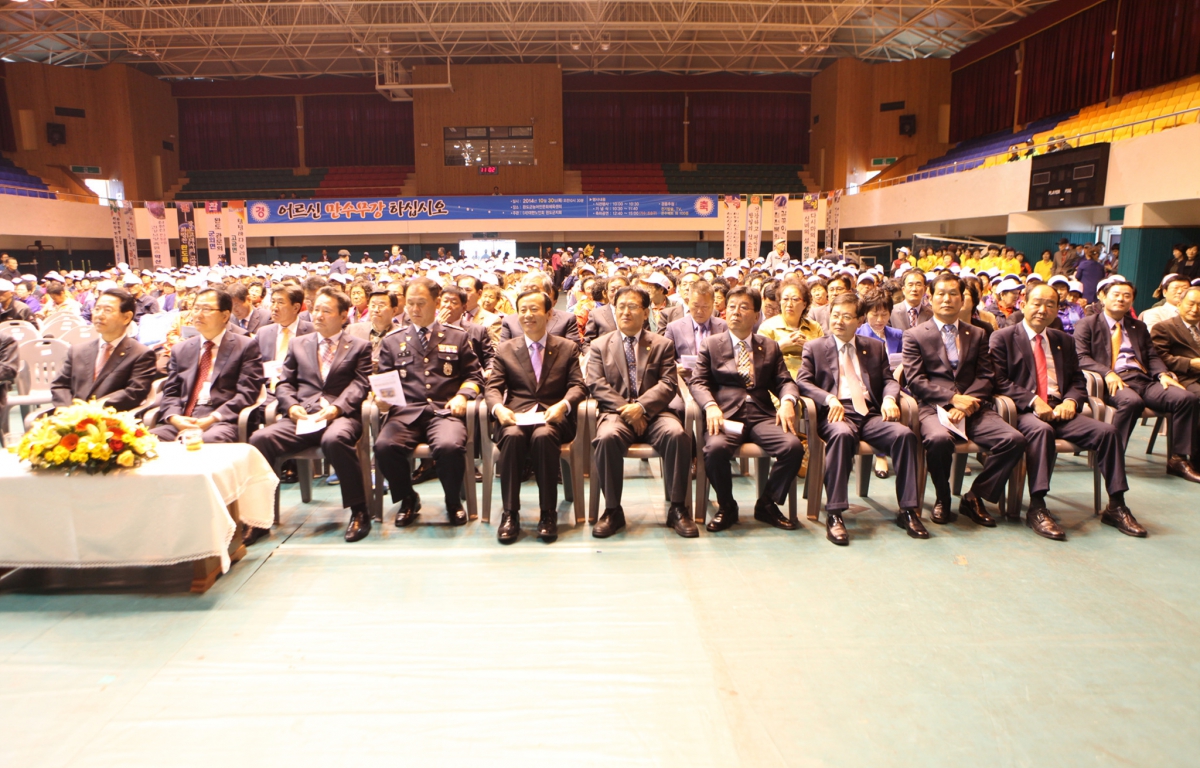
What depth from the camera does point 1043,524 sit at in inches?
163

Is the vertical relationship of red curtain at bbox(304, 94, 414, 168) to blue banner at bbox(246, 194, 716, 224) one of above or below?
above

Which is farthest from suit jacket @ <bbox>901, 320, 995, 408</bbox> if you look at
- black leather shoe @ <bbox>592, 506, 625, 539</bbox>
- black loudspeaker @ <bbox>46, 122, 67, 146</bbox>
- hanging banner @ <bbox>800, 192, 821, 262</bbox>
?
black loudspeaker @ <bbox>46, 122, 67, 146</bbox>

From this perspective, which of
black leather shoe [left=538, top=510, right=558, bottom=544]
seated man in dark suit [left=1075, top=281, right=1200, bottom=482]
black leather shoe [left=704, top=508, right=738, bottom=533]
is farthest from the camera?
seated man in dark suit [left=1075, top=281, right=1200, bottom=482]

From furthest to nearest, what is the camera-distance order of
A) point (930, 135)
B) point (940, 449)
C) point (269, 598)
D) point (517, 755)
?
point (930, 135)
point (940, 449)
point (269, 598)
point (517, 755)

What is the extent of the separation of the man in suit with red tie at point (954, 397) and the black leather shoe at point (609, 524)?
1.83 meters

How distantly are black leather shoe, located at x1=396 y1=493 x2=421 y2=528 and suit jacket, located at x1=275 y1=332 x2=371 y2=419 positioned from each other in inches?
26.5

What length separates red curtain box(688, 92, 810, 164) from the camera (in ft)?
99.5

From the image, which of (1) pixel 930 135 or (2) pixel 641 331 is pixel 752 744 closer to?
(2) pixel 641 331

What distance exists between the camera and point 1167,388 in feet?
16.6

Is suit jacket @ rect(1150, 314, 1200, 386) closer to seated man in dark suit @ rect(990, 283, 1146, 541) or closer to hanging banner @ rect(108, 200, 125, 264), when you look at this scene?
seated man in dark suit @ rect(990, 283, 1146, 541)

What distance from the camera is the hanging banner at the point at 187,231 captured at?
2270 centimetres

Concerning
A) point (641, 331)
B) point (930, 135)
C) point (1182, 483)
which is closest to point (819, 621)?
point (641, 331)

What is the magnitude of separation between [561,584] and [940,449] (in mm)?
2322

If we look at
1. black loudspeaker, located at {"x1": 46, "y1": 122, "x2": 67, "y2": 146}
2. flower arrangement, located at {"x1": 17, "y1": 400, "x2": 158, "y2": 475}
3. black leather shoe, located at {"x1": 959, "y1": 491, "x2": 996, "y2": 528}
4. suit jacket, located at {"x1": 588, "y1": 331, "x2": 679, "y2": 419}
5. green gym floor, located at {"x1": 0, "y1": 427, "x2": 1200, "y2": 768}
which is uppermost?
black loudspeaker, located at {"x1": 46, "y1": 122, "x2": 67, "y2": 146}
